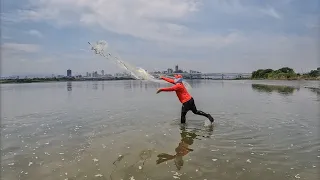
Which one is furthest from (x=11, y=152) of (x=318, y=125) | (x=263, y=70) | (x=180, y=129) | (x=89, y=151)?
(x=263, y=70)

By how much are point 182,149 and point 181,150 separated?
13 cm

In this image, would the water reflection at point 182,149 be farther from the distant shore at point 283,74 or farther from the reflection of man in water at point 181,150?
the distant shore at point 283,74

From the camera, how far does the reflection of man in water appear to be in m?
9.62

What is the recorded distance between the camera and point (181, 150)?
10.9 m

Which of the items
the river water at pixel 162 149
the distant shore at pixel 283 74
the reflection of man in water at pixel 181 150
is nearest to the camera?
the river water at pixel 162 149

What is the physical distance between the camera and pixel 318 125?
1514 cm

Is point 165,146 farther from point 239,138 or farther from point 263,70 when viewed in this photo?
point 263,70

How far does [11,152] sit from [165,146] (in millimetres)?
5561

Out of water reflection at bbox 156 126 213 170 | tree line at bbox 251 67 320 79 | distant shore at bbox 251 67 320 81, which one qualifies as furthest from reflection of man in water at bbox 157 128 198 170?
tree line at bbox 251 67 320 79

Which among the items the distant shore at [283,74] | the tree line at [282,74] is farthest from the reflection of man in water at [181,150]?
the tree line at [282,74]

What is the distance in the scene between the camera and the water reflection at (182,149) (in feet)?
31.6

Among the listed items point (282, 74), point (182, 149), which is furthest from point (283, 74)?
point (182, 149)

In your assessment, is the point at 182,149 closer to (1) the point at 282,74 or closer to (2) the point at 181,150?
(2) the point at 181,150

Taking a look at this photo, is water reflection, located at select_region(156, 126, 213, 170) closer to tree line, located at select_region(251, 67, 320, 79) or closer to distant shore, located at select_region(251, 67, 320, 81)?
distant shore, located at select_region(251, 67, 320, 81)
